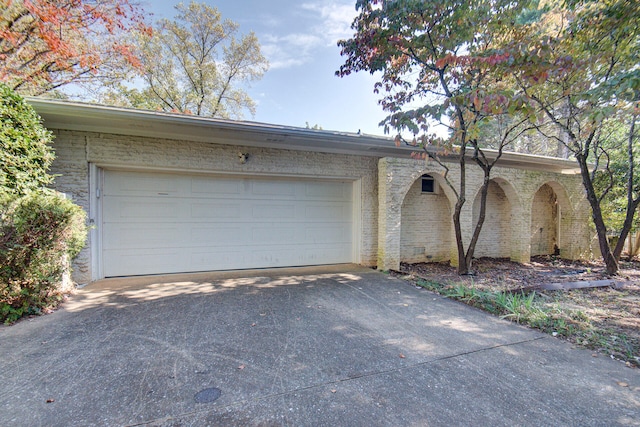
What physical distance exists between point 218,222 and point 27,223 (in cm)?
292

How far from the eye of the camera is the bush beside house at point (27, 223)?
3.24 meters

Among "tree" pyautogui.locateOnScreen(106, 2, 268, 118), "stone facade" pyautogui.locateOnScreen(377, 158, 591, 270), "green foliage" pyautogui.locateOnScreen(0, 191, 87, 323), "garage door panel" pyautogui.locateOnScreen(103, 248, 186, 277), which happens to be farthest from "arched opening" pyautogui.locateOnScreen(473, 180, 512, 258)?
"tree" pyautogui.locateOnScreen(106, 2, 268, 118)

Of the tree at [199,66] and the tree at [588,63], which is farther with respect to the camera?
the tree at [199,66]

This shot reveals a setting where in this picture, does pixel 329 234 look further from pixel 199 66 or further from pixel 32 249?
pixel 199 66

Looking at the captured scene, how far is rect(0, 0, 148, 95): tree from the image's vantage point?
7676 mm

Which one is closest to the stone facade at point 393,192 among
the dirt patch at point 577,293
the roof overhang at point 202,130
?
the roof overhang at point 202,130

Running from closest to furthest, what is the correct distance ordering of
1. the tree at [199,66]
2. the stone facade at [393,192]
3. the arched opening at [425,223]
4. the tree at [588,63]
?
the tree at [588,63]
the stone facade at [393,192]
the arched opening at [425,223]
the tree at [199,66]

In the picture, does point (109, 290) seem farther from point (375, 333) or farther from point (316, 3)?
point (316, 3)

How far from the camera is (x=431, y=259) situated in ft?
24.4

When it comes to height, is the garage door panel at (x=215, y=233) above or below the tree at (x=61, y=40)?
below

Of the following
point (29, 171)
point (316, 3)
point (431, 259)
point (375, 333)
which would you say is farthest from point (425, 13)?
point (29, 171)

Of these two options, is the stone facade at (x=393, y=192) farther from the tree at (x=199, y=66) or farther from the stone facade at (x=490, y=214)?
the tree at (x=199, y=66)

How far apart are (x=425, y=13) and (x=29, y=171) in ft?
21.0

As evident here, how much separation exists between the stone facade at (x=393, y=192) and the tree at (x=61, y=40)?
20.3ft
